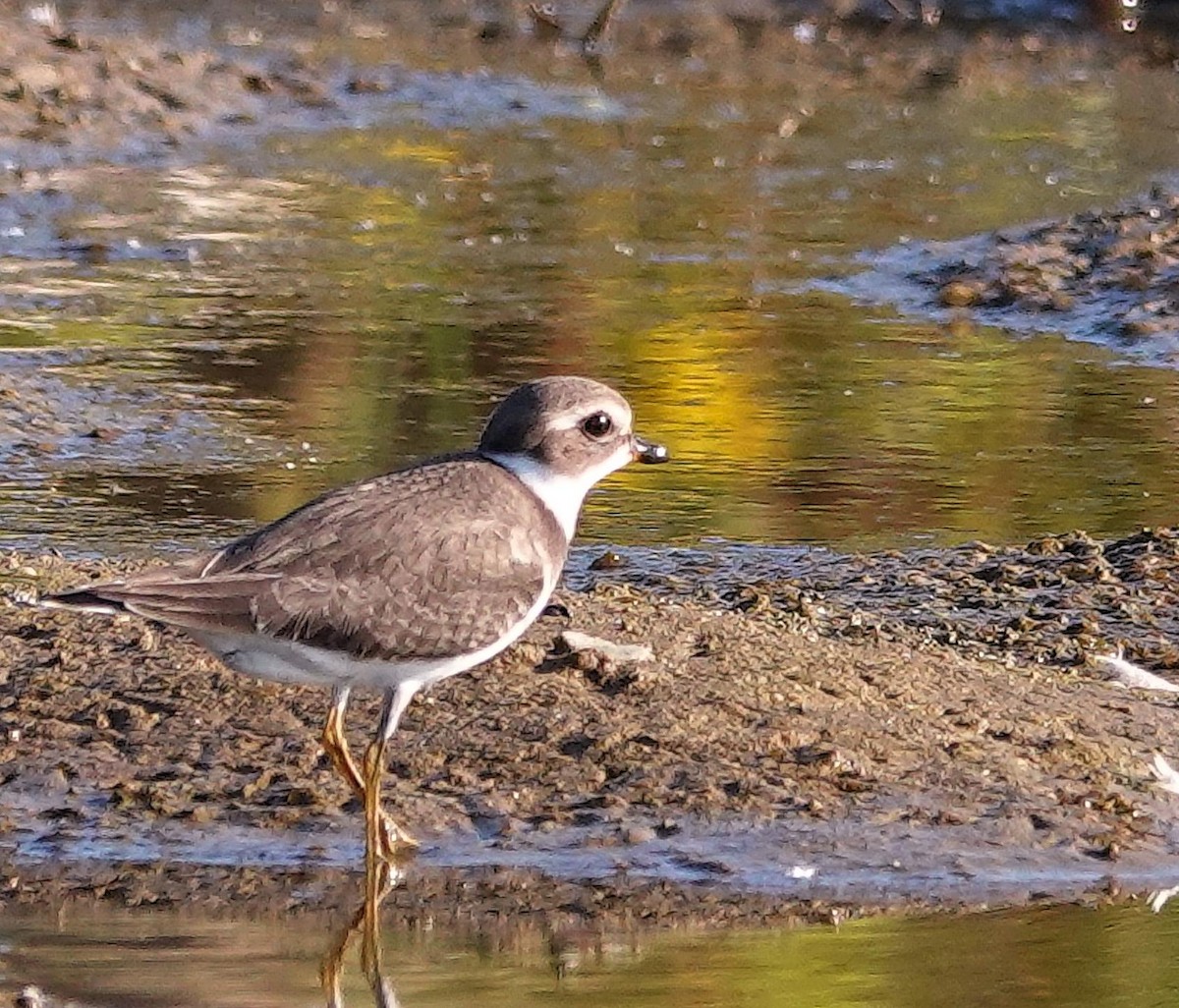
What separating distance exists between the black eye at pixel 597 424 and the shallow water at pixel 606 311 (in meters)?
2.50

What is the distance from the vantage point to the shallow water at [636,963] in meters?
5.58

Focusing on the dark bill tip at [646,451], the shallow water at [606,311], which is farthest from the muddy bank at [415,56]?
the dark bill tip at [646,451]

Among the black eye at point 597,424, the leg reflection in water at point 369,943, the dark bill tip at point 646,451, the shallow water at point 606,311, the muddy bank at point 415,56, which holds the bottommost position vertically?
the muddy bank at point 415,56

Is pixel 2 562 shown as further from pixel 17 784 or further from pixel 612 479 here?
pixel 612 479

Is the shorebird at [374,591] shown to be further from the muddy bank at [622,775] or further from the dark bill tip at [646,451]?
the dark bill tip at [646,451]

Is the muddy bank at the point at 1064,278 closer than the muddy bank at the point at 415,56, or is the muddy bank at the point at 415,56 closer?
the muddy bank at the point at 1064,278

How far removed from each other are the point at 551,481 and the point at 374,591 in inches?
25.6

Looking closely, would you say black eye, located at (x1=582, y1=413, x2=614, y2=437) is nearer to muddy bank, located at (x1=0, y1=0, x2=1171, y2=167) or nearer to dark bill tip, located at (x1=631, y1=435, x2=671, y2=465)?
dark bill tip, located at (x1=631, y1=435, x2=671, y2=465)

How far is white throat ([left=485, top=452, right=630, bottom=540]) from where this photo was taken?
681 centimetres

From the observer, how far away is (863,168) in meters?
17.4

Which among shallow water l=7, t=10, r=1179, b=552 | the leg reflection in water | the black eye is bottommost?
shallow water l=7, t=10, r=1179, b=552

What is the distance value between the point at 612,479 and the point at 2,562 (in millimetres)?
2689

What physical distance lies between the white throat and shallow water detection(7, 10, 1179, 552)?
2.51 meters

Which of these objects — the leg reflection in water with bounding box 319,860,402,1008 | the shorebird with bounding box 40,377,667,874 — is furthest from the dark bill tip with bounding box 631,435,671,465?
the leg reflection in water with bounding box 319,860,402,1008
